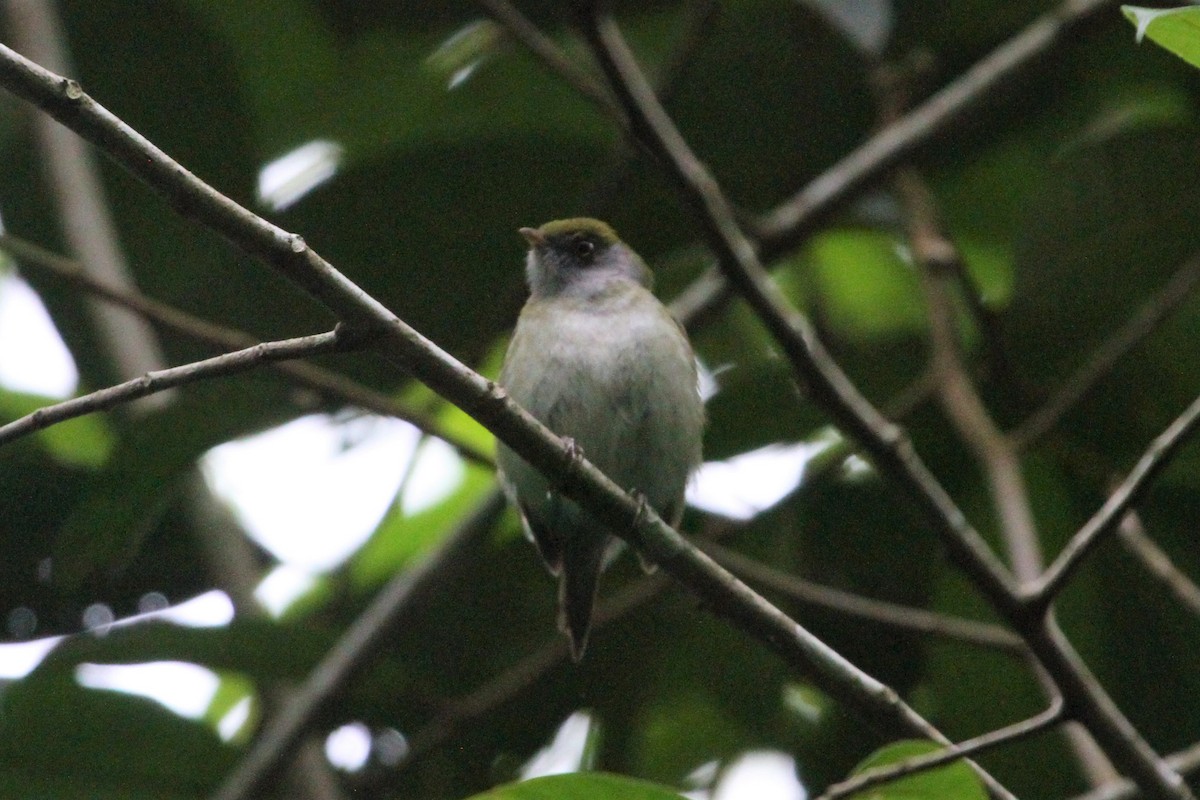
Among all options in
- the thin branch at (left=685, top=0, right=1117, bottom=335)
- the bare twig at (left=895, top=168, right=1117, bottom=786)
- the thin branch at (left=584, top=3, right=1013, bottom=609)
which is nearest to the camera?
the thin branch at (left=584, top=3, right=1013, bottom=609)

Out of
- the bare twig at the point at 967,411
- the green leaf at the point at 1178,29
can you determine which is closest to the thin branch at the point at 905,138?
the bare twig at the point at 967,411

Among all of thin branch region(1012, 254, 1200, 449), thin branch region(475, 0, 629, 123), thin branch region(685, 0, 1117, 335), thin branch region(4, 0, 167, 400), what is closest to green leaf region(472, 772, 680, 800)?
thin branch region(475, 0, 629, 123)

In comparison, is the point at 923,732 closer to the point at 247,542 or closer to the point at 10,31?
the point at 247,542

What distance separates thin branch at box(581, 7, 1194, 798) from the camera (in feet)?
8.58

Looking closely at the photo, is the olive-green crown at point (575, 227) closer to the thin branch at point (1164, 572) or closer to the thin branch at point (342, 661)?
the thin branch at point (342, 661)

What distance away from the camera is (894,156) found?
442cm

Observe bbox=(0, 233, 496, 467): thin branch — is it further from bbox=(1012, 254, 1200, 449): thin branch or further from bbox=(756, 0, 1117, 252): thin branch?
bbox=(1012, 254, 1200, 449): thin branch

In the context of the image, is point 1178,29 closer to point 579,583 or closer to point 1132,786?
point 1132,786

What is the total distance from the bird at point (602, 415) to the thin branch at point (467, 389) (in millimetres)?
1332

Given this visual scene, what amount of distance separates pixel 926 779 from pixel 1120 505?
578 mm

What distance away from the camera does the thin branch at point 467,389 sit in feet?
6.55

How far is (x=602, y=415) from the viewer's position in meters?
4.18

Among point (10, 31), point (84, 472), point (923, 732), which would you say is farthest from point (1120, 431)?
point (10, 31)

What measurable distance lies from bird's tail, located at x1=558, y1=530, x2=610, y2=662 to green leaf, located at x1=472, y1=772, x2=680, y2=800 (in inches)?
56.9
